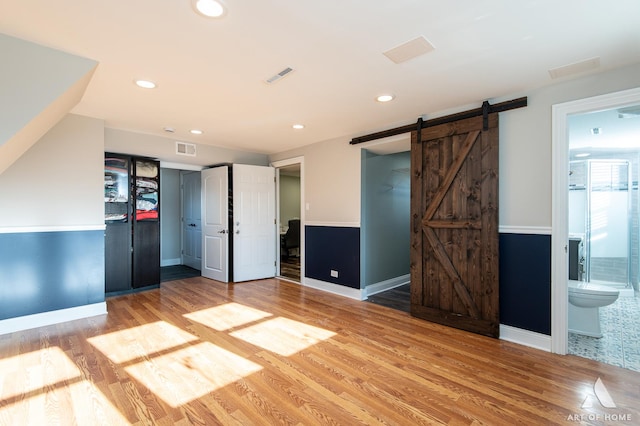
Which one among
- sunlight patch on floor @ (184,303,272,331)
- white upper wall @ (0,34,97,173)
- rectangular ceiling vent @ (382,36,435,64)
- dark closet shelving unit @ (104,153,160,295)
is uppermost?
rectangular ceiling vent @ (382,36,435,64)

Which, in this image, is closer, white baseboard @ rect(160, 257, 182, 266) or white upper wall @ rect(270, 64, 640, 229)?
white upper wall @ rect(270, 64, 640, 229)

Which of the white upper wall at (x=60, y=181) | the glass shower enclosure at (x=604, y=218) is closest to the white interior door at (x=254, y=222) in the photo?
the white upper wall at (x=60, y=181)

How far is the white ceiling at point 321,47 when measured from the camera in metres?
1.67

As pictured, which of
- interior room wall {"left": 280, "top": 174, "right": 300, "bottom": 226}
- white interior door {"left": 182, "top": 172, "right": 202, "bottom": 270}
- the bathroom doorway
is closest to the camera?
the bathroom doorway

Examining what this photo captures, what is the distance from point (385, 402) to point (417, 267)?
6.15 feet

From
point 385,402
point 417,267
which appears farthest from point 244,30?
point 417,267

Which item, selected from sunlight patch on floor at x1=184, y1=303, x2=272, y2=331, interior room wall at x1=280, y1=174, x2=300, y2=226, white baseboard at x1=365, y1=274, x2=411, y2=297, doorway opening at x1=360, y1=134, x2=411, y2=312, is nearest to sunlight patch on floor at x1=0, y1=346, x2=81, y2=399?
sunlight patch on floor at x1=184, y1=303, x2=272, y2=331

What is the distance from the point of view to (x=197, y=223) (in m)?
6.38

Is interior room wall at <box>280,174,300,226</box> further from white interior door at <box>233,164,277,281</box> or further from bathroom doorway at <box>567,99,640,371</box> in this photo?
bathroom doorway at <box>567,99,640,371</box>

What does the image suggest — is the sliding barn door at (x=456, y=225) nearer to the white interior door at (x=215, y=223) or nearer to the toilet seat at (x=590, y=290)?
the toilet seat at (x=590, y=290)

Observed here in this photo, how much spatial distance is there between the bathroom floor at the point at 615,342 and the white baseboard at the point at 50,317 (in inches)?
197

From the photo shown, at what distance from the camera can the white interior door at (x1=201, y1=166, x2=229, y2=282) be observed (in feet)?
16.7

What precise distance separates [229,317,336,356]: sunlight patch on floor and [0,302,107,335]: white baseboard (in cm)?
188

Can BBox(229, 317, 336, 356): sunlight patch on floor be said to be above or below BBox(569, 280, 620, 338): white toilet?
below
